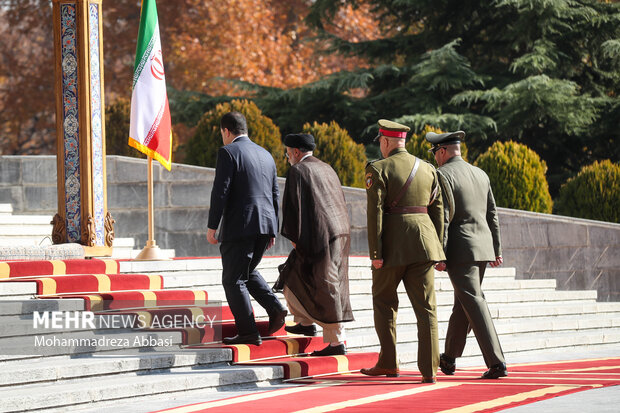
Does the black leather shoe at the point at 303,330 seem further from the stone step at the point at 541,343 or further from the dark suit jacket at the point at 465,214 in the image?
the dark suit jacket at the point at 465,214

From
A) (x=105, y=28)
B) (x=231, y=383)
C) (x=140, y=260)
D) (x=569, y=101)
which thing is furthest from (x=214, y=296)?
(x=105, y=28)

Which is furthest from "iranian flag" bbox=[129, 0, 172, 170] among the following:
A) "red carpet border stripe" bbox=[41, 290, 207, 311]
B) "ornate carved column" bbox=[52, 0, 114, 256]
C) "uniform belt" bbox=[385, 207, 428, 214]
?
"uniform belt" bbox=[385, 207, 428, 214]

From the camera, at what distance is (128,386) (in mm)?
7453

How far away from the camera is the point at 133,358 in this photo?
8055 mm

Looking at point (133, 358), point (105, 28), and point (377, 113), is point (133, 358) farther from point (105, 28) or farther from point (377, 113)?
point (105, 28)

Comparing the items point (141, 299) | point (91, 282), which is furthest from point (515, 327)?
point (91, 282)

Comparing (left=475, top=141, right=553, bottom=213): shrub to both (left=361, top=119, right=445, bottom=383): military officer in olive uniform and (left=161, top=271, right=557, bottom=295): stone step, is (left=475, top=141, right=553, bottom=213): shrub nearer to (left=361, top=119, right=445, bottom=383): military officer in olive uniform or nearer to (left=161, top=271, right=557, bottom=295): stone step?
(left=161, top=271, right=557, bottom=295): stone step

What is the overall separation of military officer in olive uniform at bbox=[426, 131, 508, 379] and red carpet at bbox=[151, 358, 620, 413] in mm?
258

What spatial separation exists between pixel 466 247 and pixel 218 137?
32.4 feet

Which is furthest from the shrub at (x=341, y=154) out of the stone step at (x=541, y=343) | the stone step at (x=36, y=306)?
the stone step at (x=36, y=306)

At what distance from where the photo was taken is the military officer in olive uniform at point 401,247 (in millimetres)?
8273

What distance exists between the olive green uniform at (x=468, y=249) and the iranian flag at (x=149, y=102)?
463 centimetres

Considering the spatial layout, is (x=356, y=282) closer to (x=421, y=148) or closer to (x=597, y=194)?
(x=421, y=148)

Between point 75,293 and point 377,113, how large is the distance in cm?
1337
